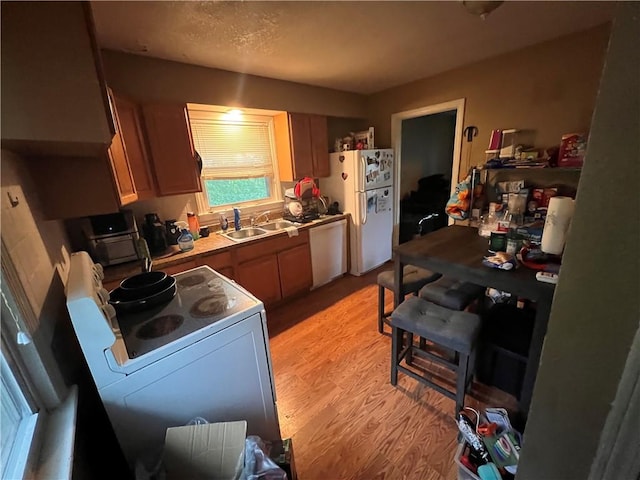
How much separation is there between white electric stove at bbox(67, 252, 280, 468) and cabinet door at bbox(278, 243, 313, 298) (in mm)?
1374

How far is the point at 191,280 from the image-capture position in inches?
60.3

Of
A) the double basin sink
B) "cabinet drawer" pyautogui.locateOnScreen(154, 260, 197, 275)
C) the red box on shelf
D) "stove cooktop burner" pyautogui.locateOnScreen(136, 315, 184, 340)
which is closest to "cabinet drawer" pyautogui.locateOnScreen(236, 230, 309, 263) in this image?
the double basin sink

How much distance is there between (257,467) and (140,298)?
918mm

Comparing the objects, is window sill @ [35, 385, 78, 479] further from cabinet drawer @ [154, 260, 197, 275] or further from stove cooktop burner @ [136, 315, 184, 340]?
cabinet drawer @ [154, 260, 197, 275]

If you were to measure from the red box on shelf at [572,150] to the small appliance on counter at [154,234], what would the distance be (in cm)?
327

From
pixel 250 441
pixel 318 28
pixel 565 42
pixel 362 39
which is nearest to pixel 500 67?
pixel 565 42

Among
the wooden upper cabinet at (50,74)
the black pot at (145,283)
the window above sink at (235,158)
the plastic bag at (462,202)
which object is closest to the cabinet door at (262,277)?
the window above sink at (235,158)

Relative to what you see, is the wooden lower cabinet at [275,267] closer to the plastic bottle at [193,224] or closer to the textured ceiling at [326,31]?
the plastic bottle at [193,224]

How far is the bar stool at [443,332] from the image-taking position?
1392 mm

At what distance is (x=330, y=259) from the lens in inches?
128

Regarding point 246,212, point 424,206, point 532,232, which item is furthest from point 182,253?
point 424,206

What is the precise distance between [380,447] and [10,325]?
5.32 ft

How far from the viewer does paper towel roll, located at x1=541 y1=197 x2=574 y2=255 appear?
4.36 ft

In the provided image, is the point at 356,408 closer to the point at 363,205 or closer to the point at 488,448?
the point at 488,448
